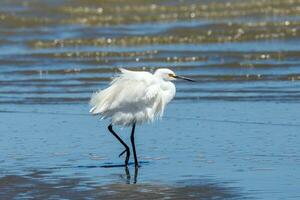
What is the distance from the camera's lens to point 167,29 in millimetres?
24094

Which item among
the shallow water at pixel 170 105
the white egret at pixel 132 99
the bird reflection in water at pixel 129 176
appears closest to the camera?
the shallow water at pixel 170 105

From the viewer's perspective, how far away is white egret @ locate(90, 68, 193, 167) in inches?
420

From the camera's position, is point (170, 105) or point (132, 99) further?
point (170, 105)

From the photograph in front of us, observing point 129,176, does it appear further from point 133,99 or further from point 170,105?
point 170,105

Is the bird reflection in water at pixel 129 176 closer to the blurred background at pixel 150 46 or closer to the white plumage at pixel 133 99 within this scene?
the white plumage at pixel 133 99

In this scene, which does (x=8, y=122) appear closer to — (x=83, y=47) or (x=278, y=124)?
(x=278, y=124)

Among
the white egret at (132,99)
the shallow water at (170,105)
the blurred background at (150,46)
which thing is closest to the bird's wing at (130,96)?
the white egret at (132,99)

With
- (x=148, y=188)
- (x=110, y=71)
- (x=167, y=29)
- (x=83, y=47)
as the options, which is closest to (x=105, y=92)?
(x=148, y=188)

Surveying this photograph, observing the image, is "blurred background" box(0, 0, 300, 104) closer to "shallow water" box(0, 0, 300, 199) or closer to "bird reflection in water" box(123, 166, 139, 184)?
"shallow water" box(0, 0, 300, 199)

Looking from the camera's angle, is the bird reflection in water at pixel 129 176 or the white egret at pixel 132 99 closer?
the bird reflection in water at pixel 129 176

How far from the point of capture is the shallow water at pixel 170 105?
935 centimetres

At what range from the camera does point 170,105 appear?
46.0 feet

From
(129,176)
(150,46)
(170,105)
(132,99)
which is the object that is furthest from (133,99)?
(150,46)

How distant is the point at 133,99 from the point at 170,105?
3355 mm
